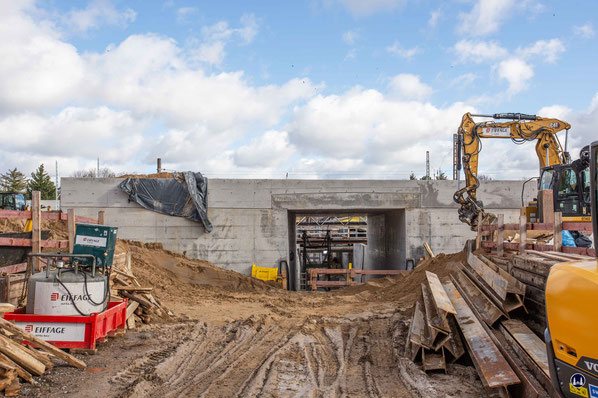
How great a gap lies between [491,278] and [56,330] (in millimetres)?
7137

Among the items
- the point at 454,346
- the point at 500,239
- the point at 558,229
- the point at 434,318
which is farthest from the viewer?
the point at 500,239

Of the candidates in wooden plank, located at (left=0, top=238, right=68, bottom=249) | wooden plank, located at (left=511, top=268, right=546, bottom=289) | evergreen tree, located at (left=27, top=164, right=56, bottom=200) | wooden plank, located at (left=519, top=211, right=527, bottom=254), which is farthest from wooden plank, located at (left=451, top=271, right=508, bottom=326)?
evergreen tree, located at (left=27, top=164, right=56, bottom=200)

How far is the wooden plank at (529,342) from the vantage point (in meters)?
5.48

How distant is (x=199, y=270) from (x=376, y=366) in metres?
11.4

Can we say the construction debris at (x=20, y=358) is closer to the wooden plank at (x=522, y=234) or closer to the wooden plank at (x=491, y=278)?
the wooden plank at (x=491, y=278)

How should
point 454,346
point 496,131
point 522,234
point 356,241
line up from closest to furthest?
1. point 454,346
2. point 522,234
3. point 496,131
4. point 356,241

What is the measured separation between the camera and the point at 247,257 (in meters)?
19.3

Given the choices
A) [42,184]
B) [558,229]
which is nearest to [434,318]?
[558,229]

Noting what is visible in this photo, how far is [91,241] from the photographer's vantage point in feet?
24.9

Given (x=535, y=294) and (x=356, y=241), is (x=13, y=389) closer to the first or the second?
(x=535, y=294)

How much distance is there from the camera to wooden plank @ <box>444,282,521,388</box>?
18.0 ft

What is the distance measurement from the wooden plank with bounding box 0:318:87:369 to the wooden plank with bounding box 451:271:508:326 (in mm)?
6052

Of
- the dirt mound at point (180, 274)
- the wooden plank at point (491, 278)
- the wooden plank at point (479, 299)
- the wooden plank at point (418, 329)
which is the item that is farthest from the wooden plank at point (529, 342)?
the dirt mound at point (180, 274)

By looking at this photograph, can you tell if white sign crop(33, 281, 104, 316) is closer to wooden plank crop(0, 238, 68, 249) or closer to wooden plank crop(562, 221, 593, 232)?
wooden plank crop(0, 238, 68, 249)
